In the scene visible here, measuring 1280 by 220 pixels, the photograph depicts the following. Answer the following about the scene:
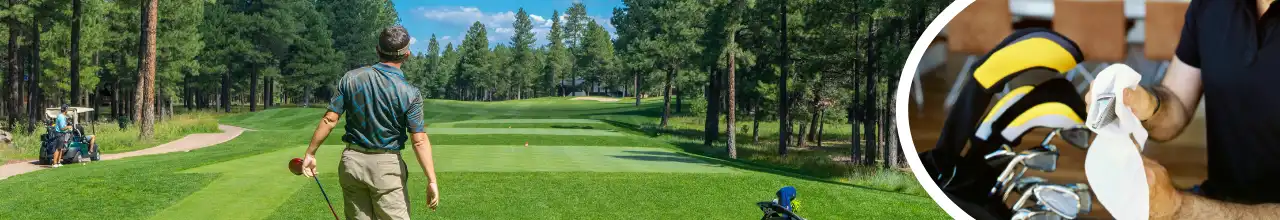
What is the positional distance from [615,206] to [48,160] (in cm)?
1478

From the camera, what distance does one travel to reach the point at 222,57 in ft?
236

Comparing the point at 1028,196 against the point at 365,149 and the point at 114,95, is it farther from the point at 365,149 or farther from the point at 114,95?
the point at 114,95

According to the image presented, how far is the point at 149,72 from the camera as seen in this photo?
33031 mm

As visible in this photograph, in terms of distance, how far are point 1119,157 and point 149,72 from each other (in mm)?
34096

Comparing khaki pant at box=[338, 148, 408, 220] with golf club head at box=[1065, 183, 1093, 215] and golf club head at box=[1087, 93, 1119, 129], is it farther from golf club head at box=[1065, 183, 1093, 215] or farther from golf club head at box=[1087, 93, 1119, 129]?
golf club head at box=[1087, 93, 1119, 129]

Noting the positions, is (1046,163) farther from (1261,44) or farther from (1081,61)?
(1261,44)

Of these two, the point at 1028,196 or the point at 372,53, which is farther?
the point at 372,53

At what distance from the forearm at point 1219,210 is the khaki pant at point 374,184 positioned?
5236 millimetres

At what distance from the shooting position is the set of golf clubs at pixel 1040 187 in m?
6.22

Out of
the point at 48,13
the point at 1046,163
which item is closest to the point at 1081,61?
the point at 1046,163

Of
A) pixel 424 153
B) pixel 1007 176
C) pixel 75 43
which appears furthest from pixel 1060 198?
pixel 75 43

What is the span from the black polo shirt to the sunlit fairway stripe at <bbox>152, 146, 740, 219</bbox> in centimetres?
1015

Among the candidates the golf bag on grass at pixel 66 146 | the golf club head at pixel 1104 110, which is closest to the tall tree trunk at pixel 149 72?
the golf bag on grass at pixel 66 146

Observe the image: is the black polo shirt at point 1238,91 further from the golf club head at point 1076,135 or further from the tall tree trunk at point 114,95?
the tall tree trunk at point 114,95
